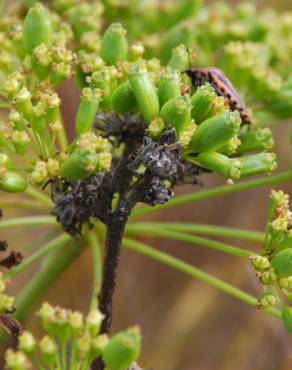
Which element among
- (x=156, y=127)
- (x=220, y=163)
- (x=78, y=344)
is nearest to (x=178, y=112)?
(x=156, y=127)

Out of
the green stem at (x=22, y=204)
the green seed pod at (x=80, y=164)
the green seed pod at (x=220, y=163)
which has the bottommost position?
the green stem at (x=22, y=204)

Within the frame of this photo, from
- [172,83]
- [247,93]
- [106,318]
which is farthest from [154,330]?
[172,83]

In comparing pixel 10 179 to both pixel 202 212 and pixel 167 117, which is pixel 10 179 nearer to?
pixel 167 117

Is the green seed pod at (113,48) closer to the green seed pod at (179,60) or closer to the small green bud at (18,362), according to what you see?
the green seed pod at (179,60)

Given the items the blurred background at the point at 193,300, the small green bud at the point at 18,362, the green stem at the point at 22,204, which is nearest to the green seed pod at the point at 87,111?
the small green bud at the point at 18,362

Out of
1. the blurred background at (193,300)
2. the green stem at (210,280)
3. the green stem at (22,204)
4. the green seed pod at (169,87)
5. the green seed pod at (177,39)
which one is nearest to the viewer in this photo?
the green seed pod at (169,87)

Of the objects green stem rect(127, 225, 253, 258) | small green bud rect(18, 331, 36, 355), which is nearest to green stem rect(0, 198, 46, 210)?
green stem rect(127, 225, 253, 258)
